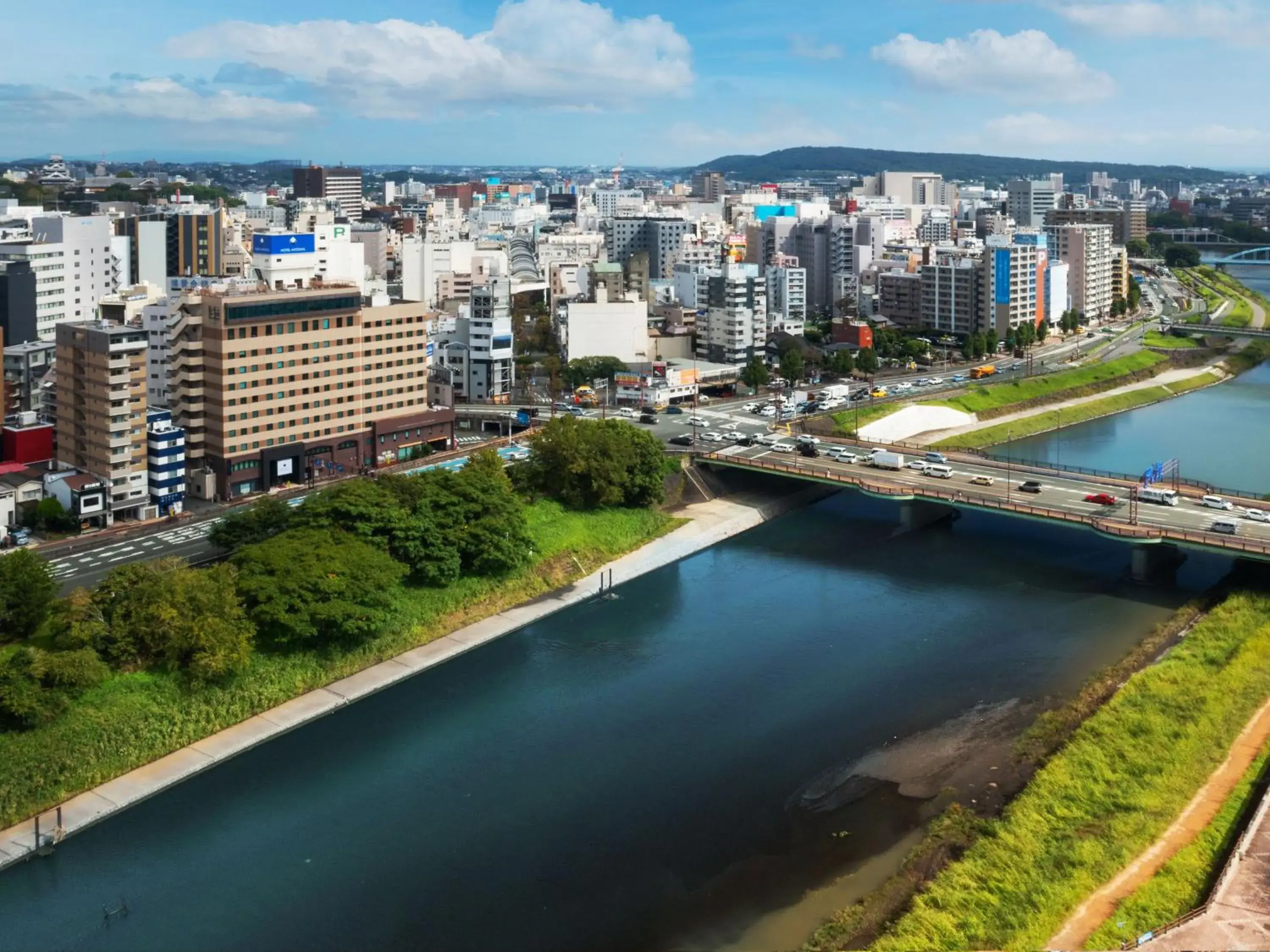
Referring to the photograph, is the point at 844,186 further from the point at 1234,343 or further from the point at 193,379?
the point at 193,379

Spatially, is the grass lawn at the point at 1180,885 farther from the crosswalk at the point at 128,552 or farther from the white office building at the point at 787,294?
the white office building at the point at 787,294


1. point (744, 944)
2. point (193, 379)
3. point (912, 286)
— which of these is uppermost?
point (912, 286)

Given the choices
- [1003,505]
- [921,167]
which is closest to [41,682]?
[1003,505]

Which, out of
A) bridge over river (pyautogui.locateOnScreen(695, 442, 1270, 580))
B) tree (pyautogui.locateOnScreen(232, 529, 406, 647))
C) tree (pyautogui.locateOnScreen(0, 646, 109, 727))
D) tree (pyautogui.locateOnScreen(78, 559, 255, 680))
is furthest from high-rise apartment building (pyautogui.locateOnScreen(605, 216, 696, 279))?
tree (pyautogui.locateOnScreen(0, 646, 109, 727))

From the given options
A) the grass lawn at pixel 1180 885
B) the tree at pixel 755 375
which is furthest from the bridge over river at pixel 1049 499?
the tree at pixel 755 375

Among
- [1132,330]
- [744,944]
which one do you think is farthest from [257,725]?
Result: [1132,330]

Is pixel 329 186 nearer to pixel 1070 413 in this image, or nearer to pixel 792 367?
pixel 792 367
